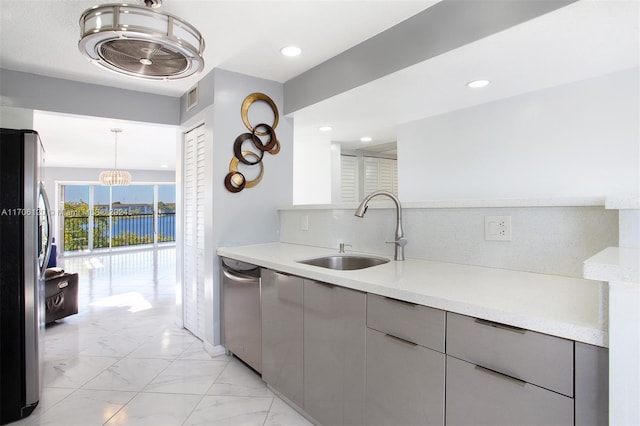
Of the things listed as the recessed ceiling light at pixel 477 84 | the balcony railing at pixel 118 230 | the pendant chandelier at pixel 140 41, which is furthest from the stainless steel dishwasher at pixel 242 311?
the balcony railing at pixel 118 230

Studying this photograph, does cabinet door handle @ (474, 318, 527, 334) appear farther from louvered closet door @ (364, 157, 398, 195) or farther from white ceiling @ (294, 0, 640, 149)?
louvered closet door @ (364, 157, 398, 195)

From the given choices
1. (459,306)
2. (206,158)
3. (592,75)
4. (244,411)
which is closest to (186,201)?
(206,158)

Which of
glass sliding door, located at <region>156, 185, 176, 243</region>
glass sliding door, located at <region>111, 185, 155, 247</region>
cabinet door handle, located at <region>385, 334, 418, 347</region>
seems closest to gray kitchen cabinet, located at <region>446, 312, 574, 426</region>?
cabinet door handle, located at <region>385, 334, 418, 347</region>

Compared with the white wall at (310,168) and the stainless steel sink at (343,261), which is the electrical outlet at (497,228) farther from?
the white wall at (310,168)

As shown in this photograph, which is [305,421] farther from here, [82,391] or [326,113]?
[326,113]

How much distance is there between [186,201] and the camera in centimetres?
327

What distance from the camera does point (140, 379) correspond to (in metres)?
2.35

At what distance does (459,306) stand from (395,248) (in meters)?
0.93

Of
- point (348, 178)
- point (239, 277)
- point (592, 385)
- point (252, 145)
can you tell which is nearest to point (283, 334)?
point (239, 277)

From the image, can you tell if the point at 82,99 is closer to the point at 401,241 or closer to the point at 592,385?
the point at 401,241

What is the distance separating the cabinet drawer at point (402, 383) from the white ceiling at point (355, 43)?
1488mm

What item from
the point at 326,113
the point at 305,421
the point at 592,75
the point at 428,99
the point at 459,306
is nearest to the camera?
the point at 459,306

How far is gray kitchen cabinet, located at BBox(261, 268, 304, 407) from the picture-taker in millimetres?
1867

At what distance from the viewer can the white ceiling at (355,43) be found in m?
1.62
